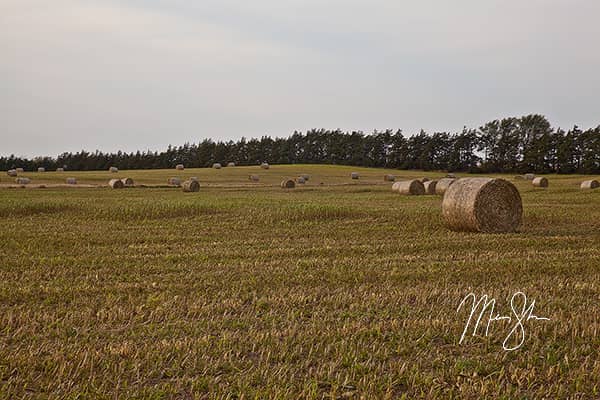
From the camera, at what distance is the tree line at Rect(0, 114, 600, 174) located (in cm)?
7306

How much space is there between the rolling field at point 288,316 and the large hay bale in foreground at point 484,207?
1.50m

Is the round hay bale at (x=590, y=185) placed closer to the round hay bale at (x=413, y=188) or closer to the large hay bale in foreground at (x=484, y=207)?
the round hay bale at (x=413, y=188)

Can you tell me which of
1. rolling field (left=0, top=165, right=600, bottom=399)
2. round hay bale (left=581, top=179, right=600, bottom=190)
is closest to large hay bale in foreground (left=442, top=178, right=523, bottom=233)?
rolling field (left=0, top=165, right=600, bottom=399)

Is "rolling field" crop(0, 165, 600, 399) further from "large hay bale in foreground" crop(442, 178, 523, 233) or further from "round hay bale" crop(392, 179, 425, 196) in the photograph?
"round hay bale" crop(392, 179, 425, 196)

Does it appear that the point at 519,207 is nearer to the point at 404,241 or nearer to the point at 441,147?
the point at 404,241

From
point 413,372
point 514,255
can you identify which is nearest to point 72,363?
point 413,372

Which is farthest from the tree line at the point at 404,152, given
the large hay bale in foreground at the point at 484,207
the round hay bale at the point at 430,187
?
the large hay bale in foreground at the point at 484,207

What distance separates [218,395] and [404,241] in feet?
29.6

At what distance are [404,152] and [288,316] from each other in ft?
280

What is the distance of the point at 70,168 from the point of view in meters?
97.2

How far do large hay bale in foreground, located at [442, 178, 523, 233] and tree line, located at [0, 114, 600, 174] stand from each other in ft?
201

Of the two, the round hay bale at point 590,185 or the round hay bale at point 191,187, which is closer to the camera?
the round hay bale at point 191,187

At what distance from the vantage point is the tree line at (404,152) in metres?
73.1

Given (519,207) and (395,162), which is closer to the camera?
(519,207)
